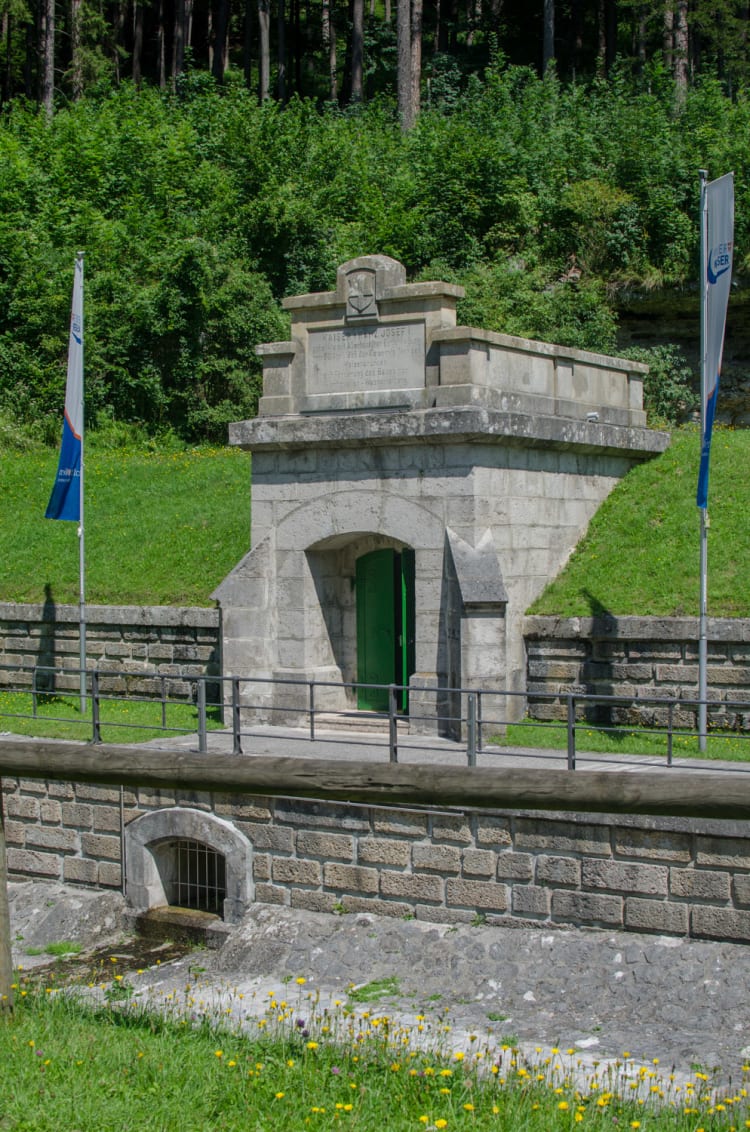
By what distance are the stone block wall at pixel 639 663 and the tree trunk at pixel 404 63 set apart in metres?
27.0

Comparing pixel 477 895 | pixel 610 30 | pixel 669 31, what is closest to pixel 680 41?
pixel 669 31

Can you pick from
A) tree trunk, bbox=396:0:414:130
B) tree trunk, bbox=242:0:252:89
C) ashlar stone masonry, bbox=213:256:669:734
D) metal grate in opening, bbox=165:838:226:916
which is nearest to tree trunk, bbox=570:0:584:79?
tree trunk, bbox=396:0:414:130

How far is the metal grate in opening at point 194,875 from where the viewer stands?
1380 centimetres

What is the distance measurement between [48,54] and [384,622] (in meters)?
33.5

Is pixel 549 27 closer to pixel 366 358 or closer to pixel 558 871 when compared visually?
pixel 366 358

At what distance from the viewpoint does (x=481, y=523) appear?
47.9 feet

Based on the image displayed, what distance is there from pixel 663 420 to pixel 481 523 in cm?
1250

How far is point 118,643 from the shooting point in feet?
58.5

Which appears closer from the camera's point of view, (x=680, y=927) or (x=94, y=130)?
(x=680, y=927)

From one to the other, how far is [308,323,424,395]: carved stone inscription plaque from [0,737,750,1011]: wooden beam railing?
930 cm

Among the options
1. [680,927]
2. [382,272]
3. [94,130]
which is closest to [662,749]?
[680,927]

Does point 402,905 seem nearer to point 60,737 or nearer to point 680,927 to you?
point 680,927

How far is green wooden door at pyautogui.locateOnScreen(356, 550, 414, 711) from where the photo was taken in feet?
52.3

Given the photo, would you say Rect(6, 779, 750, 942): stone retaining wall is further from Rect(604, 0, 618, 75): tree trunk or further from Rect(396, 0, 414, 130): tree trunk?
Rect(604, 0, 618, 75): tree trunk
